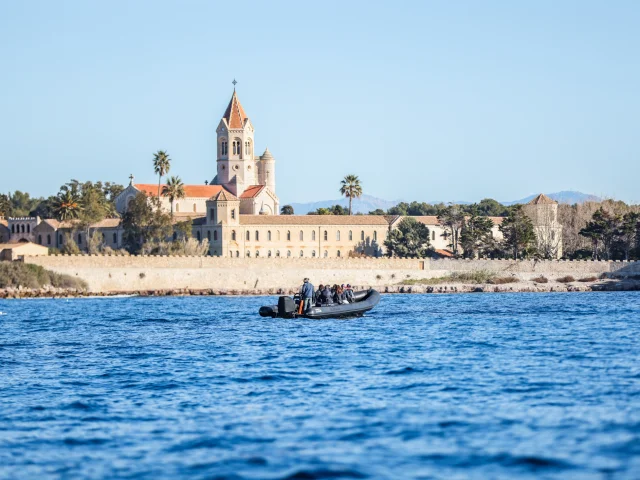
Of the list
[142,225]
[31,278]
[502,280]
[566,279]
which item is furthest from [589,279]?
[31,278]

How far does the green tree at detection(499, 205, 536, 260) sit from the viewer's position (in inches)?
3435

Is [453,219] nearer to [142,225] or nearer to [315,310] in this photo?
[142,225]

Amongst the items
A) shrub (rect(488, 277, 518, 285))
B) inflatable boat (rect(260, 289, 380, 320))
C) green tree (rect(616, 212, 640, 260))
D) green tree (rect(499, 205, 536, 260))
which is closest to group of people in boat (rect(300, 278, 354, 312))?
inflatable boat (rect(260, 289, 380, 320))

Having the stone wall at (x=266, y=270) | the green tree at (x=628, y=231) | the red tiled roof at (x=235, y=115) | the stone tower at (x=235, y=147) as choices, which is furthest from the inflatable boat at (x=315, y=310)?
the red tiled roof at (x=235, y=115)

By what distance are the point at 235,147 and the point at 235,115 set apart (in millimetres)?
3458

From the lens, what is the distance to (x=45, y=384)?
22.3m

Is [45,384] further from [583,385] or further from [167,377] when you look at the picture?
[583,385]

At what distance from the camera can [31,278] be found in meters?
70.8

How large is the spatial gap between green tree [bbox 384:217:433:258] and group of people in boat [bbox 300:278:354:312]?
59082 millimetres

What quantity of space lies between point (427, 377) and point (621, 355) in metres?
5.69

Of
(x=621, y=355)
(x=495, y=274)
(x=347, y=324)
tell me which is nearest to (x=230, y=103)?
(x=495, y=274)

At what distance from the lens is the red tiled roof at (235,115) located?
373 ft

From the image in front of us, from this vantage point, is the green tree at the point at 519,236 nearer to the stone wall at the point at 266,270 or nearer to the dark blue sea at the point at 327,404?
the stone wall at the point at 266,270

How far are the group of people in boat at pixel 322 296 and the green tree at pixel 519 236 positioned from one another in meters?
48.2
